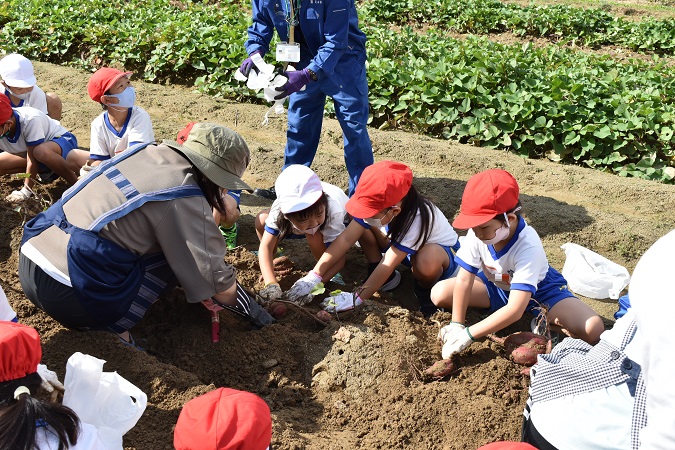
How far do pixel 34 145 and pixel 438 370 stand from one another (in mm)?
3061

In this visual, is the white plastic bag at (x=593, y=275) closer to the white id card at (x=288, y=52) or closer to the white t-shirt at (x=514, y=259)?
the white t-shirt at (x=514, y=259)

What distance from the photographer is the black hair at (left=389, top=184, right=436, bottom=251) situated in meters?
3.39

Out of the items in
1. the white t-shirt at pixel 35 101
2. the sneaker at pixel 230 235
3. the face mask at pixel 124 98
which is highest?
the face mask at pixel 124 98

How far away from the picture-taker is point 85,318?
290 cm

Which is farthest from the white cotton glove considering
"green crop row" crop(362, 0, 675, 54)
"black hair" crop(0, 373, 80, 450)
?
"green crop row" crop(362, 0, 675, 54)

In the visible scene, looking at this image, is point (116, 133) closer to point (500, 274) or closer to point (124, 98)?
point (124, 98)

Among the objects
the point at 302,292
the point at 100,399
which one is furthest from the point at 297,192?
the point at 100,399

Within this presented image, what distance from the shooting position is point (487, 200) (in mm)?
2848

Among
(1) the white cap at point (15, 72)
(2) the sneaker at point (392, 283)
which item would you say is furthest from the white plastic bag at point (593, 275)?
(1) the white cap at point (15, 72)

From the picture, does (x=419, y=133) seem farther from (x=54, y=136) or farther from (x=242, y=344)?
(x=242, y=344)

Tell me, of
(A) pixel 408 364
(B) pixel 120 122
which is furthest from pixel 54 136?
(A) pixel 408 364

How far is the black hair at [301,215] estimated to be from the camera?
11.2 feet

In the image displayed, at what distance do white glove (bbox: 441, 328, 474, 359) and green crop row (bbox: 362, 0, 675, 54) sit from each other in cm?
870

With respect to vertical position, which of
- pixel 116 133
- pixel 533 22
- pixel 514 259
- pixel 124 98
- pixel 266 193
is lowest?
pixel 533 22
